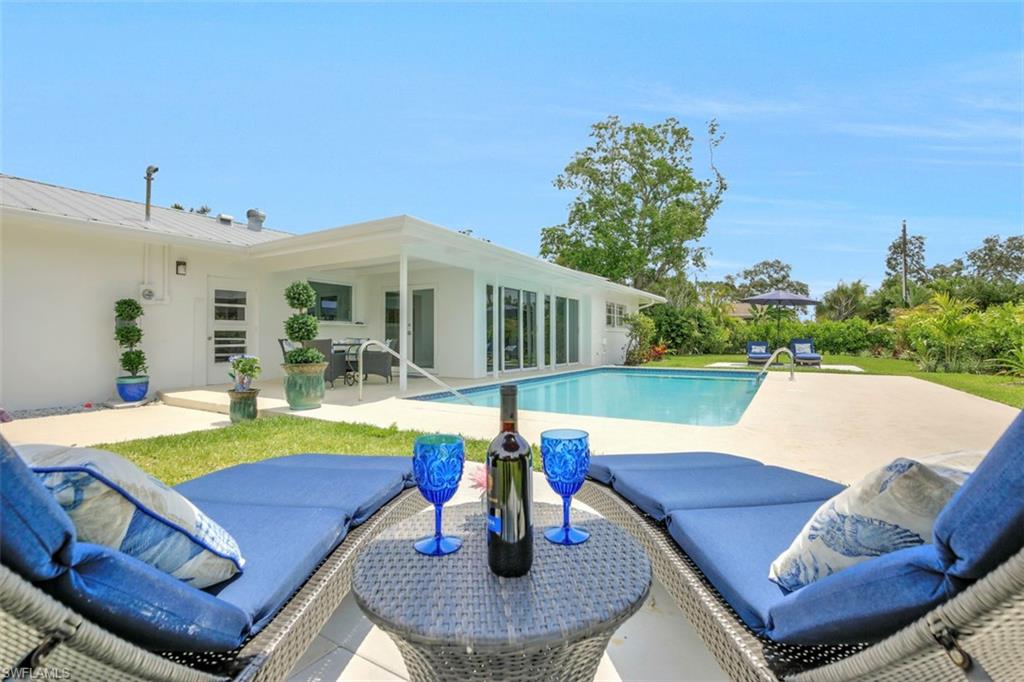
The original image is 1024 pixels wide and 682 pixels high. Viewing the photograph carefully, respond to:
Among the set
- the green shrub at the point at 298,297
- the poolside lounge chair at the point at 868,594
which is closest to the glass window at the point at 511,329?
the green shrub at the point at 298,297

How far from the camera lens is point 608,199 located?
76.1 feet

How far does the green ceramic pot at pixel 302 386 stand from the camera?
21.2ft

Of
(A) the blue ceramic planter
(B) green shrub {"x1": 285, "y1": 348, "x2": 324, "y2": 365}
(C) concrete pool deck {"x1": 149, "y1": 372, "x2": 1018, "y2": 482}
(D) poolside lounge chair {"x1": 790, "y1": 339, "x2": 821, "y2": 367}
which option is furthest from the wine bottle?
(D) poolside lounge chair {"x1": 790, "y1": 339, "x2": 821, "y2": 367}

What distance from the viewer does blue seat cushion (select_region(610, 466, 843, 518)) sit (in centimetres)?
199

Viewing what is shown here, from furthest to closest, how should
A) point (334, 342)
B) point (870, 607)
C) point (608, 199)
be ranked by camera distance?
point (608, 199) < point (334, 342) < point (870, 607)

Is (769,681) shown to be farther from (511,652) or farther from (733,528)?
(733,528)

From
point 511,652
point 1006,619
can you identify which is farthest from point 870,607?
point 511,652

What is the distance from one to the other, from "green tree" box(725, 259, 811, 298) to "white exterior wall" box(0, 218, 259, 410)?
147 ft

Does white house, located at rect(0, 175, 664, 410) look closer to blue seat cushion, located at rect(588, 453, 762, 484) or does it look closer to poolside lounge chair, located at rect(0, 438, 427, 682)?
blue seat cushion, located at rect(588, 453, 762, 484)

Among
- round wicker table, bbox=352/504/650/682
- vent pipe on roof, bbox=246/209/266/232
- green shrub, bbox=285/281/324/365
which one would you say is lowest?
round wicker table, bbox=352/504/650/682

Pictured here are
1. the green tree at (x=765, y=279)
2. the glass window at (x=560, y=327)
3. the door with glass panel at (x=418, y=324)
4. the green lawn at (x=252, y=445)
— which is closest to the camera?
Result: the green lawn at (x=252, y=445)

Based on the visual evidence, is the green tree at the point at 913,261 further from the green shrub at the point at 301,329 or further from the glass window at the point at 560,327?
the green shrub at the point at 301,329

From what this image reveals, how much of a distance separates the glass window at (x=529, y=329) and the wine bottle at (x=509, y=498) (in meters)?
11.0

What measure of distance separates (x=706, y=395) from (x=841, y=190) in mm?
13668
